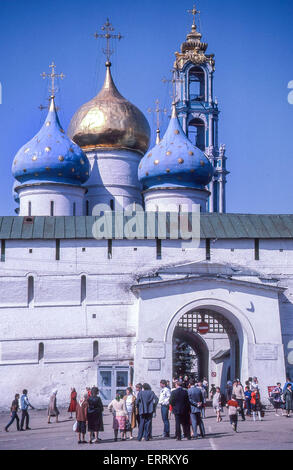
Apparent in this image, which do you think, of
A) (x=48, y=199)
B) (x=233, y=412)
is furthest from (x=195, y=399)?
(x=48, y=199)

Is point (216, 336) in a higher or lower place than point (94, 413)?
higher

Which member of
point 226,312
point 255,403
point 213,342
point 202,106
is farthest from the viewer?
point 202,106

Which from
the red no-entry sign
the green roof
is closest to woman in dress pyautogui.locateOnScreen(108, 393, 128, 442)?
the red no-entry sign

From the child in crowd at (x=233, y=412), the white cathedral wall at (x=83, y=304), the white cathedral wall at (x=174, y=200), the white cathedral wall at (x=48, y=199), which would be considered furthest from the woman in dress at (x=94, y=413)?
the white cathedral wall at (x=174, y=200)

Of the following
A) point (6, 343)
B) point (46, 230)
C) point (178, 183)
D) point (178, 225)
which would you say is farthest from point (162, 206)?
point (6, 343)

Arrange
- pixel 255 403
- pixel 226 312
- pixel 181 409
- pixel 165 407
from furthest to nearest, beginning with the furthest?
pixel 226 312, pixel 255 403, pixel 165 407, pixel 181 409

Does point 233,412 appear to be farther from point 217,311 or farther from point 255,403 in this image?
point 217,311

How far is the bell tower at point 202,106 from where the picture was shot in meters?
56.4

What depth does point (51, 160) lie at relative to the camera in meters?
29.8

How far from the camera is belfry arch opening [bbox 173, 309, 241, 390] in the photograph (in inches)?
1075

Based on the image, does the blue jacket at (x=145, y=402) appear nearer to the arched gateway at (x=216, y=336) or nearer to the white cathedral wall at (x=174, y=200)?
the arched gateway at (x=216, y=336)

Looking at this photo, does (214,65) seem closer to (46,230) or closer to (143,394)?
(46,230)

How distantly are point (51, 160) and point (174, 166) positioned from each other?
14.3ft

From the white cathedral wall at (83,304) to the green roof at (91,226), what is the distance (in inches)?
10.2
